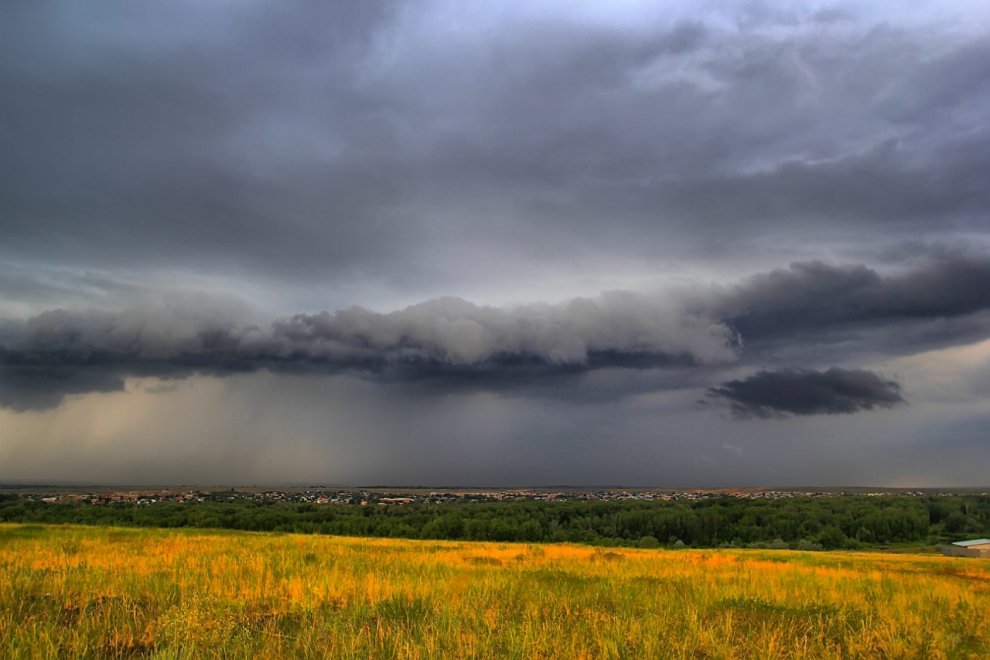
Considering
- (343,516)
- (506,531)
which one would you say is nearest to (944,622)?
(506,531)

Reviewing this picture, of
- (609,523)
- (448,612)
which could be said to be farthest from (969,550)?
(448,612)

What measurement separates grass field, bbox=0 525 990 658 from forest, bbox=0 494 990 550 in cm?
5506

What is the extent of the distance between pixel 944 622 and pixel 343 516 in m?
89.1

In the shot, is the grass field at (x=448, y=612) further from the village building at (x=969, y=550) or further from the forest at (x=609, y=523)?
the forest at (x=609, y=523)

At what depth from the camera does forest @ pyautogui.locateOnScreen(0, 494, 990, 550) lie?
77188 millimetres

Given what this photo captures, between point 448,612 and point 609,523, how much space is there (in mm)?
101963

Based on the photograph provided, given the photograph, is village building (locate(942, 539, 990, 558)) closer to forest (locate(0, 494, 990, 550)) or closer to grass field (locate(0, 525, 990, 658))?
forest (locate(0, 494, 990, 550))

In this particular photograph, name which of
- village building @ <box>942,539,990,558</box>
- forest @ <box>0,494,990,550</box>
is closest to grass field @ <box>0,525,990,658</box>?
village building @ <box>942,539,990,558</box>

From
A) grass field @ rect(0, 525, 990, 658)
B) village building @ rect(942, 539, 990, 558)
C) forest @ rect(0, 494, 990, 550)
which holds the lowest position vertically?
forest @ rect(0, 494, 990, 550)

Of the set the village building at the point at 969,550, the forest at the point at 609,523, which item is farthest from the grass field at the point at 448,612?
the forest at the point at 609,523

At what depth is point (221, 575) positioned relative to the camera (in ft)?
42.4

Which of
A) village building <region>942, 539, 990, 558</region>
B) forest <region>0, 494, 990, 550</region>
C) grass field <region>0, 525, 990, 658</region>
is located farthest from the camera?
forest <region>0, 494, 990, 550</region>

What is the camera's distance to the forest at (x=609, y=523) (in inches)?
3039

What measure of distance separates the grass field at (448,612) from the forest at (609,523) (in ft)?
181
